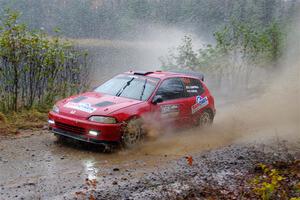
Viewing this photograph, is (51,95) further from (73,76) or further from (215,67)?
(215,67)

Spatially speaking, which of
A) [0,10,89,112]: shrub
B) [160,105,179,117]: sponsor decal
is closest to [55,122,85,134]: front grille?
[160,105,179,117]: sponsor decal

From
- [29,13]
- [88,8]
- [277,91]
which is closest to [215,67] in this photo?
[277,91]

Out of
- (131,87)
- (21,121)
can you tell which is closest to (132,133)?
(131,87)

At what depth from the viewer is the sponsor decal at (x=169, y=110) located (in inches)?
385

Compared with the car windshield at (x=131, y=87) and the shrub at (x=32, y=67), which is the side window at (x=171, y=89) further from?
the shrub at (x=32, y=67)

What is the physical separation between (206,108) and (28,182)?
591 centimetres

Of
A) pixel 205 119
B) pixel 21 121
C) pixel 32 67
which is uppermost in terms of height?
pixel 32 67

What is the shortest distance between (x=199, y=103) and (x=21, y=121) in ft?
15.2

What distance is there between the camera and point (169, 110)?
9953mm

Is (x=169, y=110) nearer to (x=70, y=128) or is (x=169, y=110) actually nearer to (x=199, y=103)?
(x=199, y=103)

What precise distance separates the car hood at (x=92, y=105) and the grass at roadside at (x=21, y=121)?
1.71 m

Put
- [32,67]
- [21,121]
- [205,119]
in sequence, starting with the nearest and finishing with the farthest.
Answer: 1. [21,121]
2. [205,119]
3. [32,67]

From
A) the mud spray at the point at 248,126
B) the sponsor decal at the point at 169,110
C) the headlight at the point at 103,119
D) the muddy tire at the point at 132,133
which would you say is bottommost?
the mud spray at the point at 248,126

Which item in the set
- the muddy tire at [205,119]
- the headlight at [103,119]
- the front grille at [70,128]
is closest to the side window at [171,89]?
the muddy tire at [205,119]
